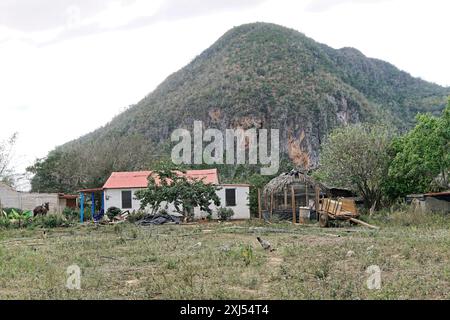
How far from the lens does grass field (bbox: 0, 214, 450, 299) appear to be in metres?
7.77

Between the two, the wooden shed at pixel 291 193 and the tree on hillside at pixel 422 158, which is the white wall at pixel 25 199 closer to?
the wooden shed at pixel 291 193

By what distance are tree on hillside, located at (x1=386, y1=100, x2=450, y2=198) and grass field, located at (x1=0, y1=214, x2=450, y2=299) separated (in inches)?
289

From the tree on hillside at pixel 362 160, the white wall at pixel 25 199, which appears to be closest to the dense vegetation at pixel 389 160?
the tree on hillside at pixel 362 160

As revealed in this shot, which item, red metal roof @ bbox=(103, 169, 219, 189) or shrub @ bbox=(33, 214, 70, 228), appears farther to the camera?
red metal roof @ bbox=(103, 169, 219, 189)

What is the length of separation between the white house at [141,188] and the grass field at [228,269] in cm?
1319

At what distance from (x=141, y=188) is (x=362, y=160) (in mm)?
11739

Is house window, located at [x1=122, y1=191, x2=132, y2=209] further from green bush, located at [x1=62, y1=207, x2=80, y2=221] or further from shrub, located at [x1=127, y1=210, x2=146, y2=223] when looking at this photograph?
shrub, located at [x1=127, y1=210, x2=146, y2=223]

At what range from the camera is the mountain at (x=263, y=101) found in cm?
5884

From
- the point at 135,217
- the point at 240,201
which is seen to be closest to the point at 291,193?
the point at 240,201

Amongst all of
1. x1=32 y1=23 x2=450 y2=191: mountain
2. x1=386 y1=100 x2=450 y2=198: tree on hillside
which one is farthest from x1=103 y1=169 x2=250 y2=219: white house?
x1=32 y1=23 x2=450 y2=191: mountain

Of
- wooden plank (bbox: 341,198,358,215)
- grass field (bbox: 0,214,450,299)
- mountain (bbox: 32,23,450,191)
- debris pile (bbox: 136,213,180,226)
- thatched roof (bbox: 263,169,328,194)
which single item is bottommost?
debris pile (bbox: 136,213,180,226)

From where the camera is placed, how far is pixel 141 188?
2947 cm
